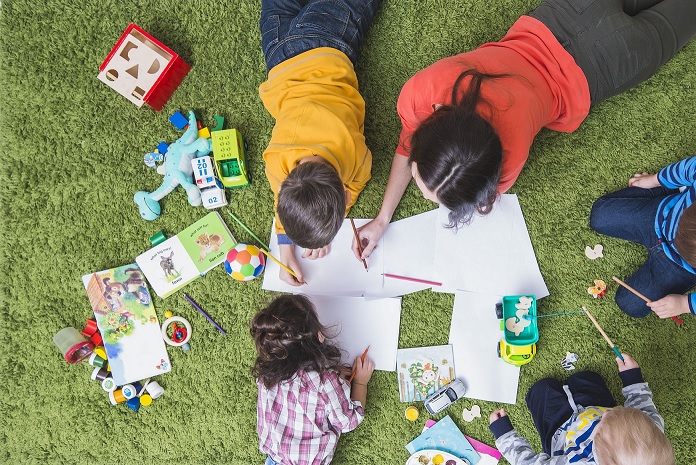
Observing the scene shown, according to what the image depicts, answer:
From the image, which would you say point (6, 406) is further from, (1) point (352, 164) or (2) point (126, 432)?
(1) point (352, 164)

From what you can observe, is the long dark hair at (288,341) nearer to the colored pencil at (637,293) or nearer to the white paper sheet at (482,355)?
the white paper sheet at (482,355)

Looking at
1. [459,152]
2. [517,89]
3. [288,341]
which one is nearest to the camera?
[459,152]

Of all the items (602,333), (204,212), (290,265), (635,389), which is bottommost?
(635,389)

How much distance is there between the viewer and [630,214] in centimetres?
128

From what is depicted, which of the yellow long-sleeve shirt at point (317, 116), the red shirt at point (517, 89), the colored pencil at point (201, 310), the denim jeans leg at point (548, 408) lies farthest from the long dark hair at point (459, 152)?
the colored pencil at point (201, 310)

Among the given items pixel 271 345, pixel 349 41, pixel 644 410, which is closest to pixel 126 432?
pixel 271 345

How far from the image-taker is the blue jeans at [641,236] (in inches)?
49.6

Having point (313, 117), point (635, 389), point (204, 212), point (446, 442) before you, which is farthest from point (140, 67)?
point (635, 389)

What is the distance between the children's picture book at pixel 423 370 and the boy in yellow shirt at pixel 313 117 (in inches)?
13.8

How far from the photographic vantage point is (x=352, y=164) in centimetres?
115

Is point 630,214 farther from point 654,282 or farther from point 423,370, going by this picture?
point 423,370

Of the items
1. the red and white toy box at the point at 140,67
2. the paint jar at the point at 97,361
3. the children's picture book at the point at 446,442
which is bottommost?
the children's picture book at the point at 446,442

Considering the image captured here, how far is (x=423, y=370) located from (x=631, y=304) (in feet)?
1.80

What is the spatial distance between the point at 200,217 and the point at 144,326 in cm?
33
